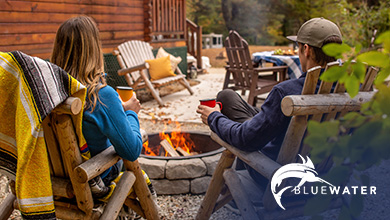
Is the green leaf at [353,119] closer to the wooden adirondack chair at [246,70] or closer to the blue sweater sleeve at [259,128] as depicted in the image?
the blue sweater sleeve at [259,128]

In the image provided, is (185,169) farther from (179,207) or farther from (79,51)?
(79,51)

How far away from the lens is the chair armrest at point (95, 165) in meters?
1.56

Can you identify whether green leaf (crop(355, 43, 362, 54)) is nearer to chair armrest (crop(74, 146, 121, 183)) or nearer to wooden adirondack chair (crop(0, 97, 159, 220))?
wooden adirondack chair (crop(0, 97, 159, 220))

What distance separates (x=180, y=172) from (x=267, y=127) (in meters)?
1.21

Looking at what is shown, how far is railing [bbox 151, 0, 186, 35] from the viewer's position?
807 cm

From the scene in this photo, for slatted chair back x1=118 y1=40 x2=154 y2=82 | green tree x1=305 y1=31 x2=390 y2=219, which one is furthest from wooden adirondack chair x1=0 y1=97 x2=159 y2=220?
slatted chair back x1=118 y1=40 x2=154 y2=82

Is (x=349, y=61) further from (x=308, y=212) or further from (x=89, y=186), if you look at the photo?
(x=89, y=186)

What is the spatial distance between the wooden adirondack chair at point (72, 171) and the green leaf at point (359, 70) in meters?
1.11

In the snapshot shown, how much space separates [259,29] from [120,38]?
594 inches

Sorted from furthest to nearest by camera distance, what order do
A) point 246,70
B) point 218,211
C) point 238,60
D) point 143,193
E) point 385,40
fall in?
point 238,60 → point 246,70 → point 218,211 → point 143,193 → point 385,40

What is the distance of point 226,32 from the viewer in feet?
68.4

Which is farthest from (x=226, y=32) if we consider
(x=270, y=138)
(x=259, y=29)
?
(x=270, y=138)

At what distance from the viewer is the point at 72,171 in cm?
160

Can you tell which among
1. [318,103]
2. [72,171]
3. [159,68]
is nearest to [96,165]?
[72,171]
